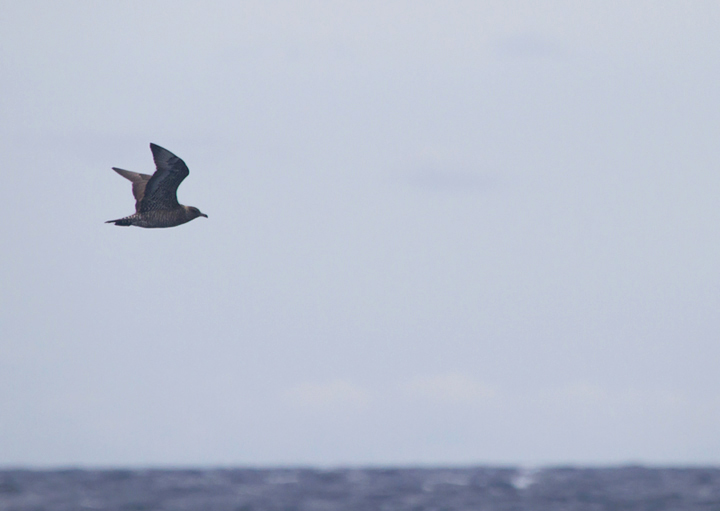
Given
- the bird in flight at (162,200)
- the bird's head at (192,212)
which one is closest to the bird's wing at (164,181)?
the bird in flight at (162,200)

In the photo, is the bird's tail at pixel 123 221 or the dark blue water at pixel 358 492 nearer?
the bird's tail at pixel 123 221

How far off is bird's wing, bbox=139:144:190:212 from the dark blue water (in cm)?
3950

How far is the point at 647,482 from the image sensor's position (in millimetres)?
75812

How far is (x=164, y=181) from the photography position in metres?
19.0

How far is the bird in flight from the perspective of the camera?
18672mm

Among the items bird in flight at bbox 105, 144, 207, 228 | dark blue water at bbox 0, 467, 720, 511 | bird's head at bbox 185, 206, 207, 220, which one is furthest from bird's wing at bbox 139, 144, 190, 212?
dark blue water at bbox 0, 467, 720, 511

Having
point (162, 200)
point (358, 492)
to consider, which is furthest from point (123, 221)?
point (358, 492)

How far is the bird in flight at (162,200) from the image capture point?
1867cm

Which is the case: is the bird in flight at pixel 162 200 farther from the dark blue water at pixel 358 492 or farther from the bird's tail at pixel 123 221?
the dark blue water at pixel 358 492

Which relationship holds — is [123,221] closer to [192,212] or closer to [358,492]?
[192,212]

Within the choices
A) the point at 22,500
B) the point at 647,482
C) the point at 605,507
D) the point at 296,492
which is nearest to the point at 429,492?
the point at 296,492

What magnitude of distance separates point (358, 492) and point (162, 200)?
1927 inches

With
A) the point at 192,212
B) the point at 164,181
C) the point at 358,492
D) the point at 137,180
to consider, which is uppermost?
the point at 137,180

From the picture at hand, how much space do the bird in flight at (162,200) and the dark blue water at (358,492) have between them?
39.2 m
